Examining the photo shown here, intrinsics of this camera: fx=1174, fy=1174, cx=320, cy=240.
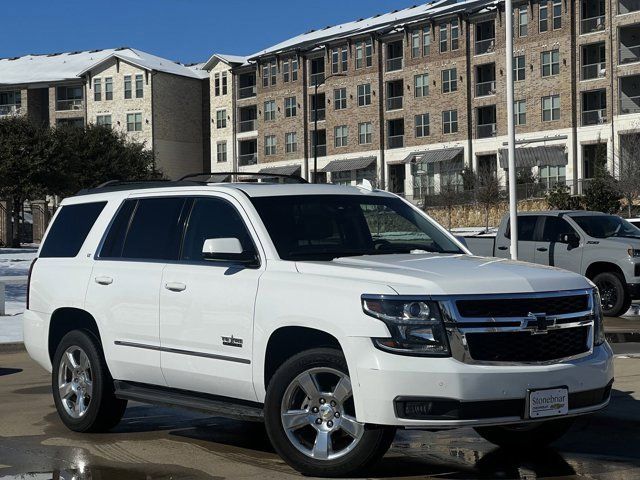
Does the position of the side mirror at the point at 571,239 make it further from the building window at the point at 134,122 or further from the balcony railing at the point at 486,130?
the building window at the point at 134,122

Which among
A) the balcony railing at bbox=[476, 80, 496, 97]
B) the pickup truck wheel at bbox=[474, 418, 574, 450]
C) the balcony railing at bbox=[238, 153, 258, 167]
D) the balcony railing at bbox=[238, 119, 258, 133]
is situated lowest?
the pickup truck wheel at bbox=[474, 418, 574, 450]

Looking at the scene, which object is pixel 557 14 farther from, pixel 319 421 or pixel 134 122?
pixel 319 421

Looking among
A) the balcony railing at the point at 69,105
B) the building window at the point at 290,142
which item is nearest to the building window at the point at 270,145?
the building window at the point at 290,142

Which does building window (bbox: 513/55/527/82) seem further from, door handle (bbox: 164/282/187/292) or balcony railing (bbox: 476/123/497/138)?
door handle (bbox: 164/282/187/292)

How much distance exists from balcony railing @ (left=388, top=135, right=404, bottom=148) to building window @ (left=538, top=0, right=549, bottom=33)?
533 inches

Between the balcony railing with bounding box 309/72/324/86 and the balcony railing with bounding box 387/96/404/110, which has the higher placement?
the balcony railing with bounding box 309/72/324/86

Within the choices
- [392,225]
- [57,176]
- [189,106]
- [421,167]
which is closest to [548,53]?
[421,167]

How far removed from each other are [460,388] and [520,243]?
17140 millimetres

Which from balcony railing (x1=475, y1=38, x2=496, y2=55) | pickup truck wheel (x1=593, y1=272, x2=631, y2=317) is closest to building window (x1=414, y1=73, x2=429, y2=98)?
balcony railing (x1=475, y1=38, x2=496, y2=55)

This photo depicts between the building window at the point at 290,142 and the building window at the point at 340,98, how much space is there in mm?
4836

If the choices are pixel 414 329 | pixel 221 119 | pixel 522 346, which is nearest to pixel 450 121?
pixel 221 119

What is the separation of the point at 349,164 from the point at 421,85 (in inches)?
316

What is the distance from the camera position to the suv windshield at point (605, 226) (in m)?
22.8

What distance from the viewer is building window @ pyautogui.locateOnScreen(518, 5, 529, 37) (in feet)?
240
